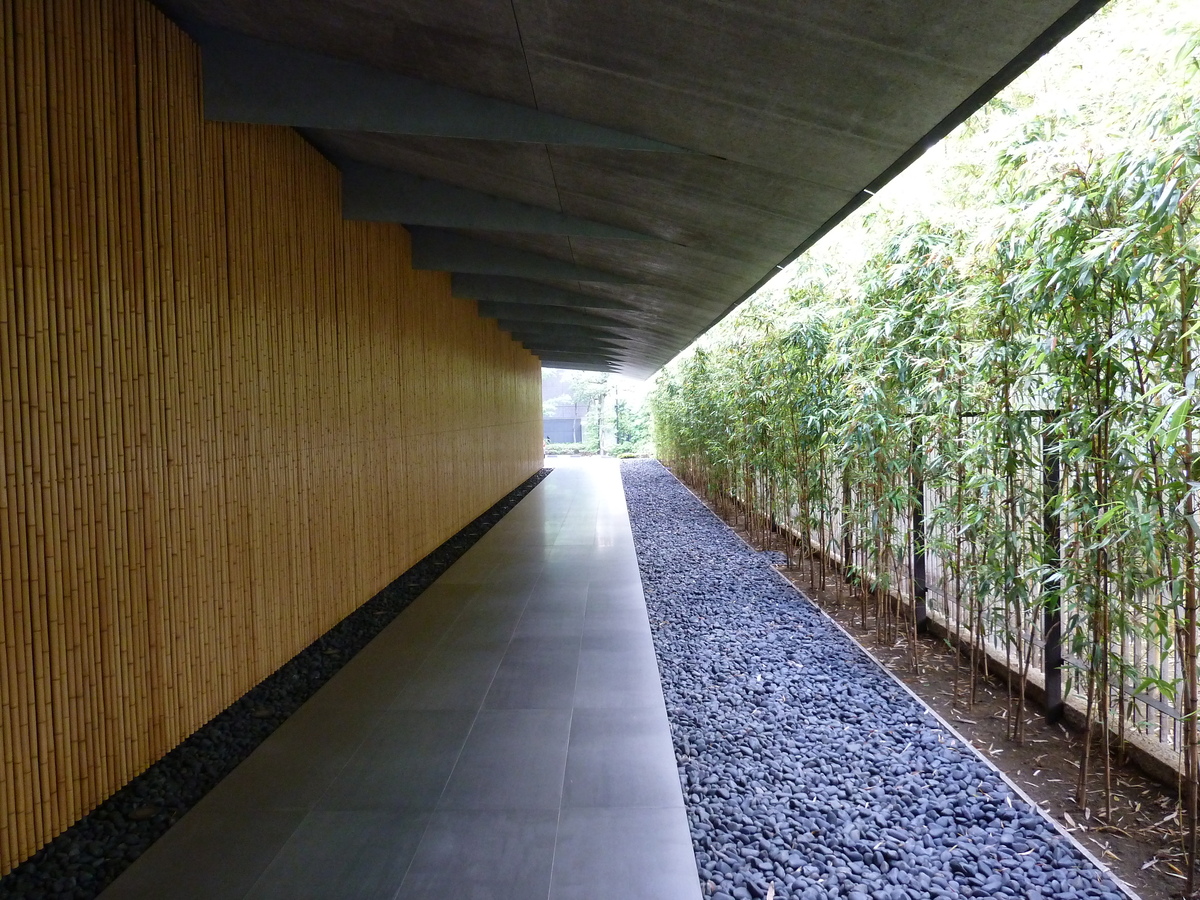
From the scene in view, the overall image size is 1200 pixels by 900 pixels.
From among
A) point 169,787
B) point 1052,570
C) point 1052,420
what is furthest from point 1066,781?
point 169,787

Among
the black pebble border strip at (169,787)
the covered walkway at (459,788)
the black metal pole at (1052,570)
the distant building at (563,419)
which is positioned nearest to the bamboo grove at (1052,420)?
the black metal pole at (1052,570)

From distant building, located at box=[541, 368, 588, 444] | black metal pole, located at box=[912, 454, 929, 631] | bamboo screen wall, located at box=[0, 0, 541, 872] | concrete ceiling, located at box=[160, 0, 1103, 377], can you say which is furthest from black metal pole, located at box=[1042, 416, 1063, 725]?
distant building, located at box=[541, 368, 588, 444]

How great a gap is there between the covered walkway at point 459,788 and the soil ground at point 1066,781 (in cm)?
125

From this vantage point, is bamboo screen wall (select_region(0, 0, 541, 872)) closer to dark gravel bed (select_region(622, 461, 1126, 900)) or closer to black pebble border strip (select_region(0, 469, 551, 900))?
black pebble border strip (select_region(0, 469, 551, 900))

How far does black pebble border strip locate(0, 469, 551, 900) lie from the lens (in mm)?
1996

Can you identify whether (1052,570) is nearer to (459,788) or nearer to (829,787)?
(829,787)

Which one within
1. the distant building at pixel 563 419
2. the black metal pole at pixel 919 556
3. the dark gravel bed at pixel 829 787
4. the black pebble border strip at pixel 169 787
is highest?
the distant building at pixel 563 419

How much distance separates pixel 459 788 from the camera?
95.5 inches

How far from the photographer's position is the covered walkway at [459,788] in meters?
1.96

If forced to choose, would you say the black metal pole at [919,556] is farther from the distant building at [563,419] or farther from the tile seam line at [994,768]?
the distant building at [563,419]

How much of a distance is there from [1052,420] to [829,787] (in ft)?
4.97

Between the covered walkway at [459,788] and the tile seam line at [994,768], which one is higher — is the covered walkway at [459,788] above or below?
above

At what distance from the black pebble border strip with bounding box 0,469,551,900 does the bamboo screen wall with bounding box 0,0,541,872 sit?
6cm

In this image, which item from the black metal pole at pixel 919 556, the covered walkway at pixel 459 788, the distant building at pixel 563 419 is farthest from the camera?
the distant building at pixel 563 419
